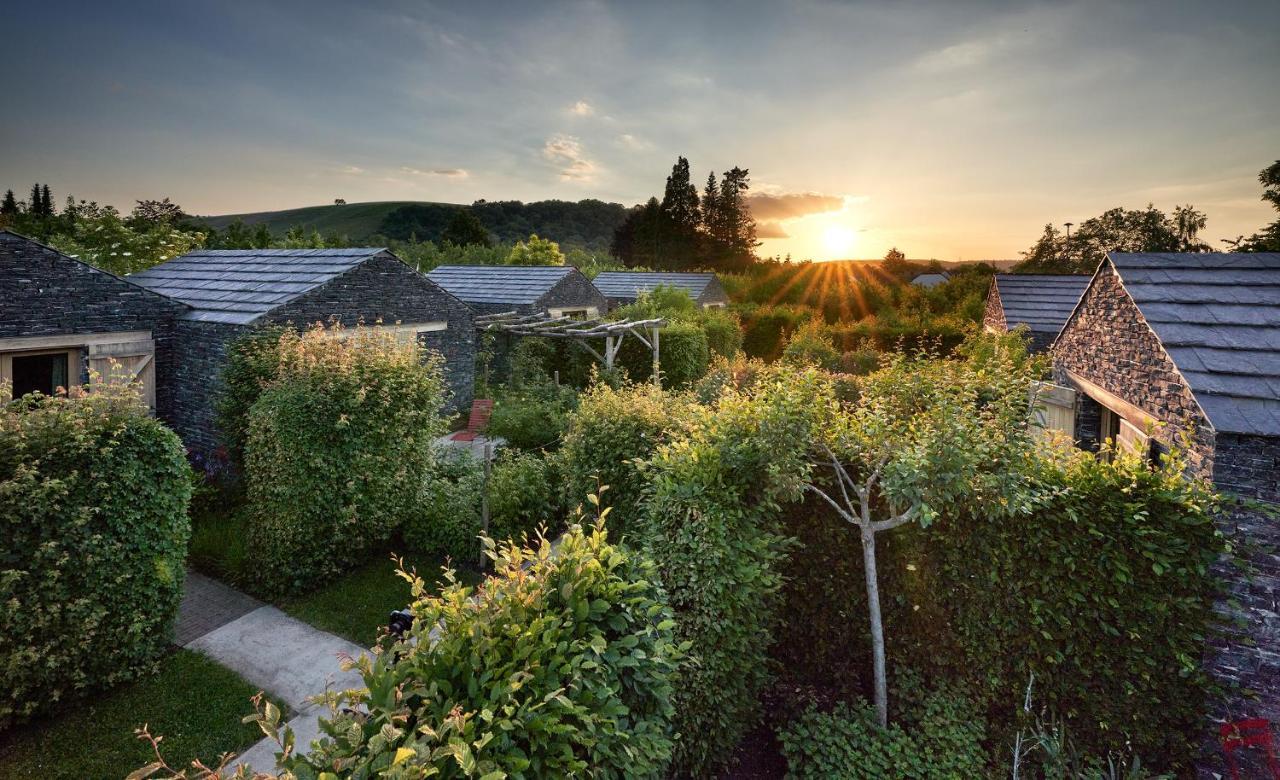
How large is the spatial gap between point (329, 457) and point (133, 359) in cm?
748

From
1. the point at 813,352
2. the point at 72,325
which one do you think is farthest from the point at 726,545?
the point at 813,352

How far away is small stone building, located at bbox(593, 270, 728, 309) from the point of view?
1331 inches

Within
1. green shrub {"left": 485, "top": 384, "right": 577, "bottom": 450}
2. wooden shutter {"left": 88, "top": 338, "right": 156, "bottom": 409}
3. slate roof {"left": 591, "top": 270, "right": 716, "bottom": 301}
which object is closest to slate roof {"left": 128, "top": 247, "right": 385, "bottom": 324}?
wooden shutter {"left": 88, "top": 338, "right": 156, "bottom": 409}

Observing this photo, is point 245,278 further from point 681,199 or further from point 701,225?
point 701,225

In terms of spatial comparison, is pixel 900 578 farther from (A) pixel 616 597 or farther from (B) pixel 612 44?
(B) pixel 612 44

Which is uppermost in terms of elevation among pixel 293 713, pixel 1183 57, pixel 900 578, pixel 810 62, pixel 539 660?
pixel 810 62

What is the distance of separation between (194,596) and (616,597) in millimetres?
6542

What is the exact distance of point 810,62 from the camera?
33.9 feet

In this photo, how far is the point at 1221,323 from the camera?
5398 mm

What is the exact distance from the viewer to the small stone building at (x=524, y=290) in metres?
22.2

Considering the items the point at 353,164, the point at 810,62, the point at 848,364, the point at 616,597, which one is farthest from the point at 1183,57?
the point at 353,164

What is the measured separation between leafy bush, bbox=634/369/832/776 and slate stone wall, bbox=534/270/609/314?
58.9ft

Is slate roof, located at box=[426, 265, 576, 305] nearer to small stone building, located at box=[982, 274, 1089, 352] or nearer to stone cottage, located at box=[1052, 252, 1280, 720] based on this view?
small stone building, located at box=[982, 274, 1089, 352]

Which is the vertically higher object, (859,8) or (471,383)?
(859,8)
